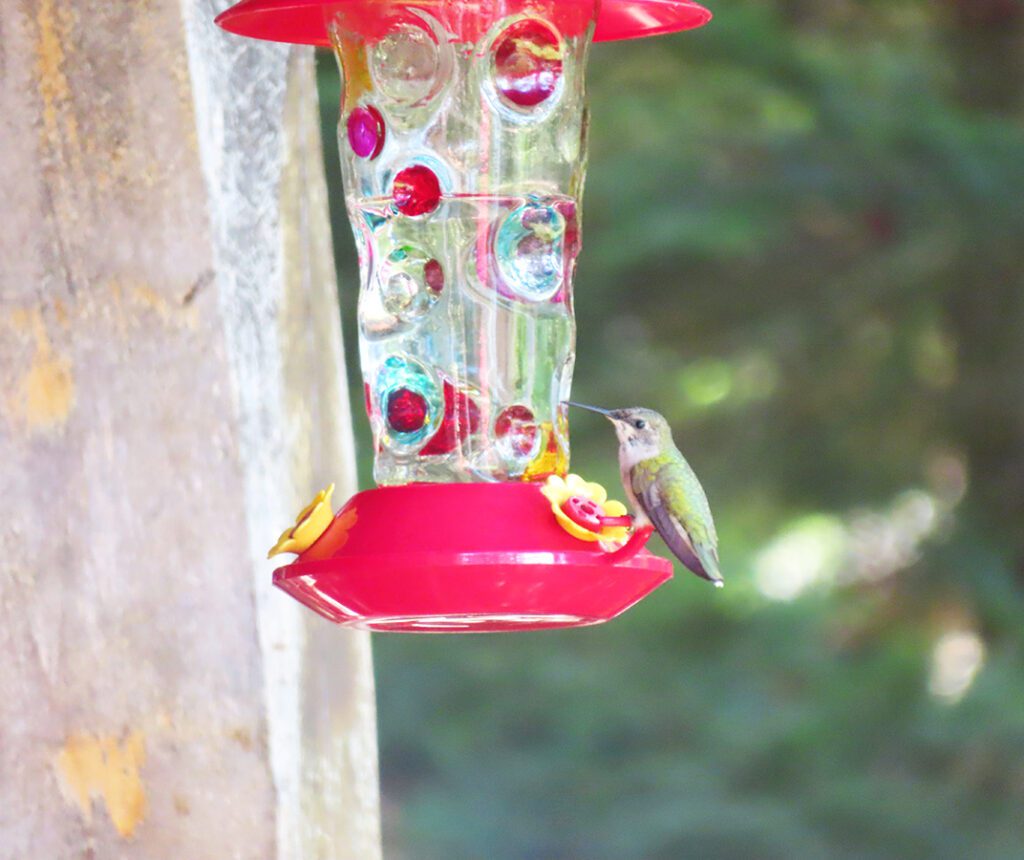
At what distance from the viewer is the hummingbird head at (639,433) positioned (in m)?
2.54

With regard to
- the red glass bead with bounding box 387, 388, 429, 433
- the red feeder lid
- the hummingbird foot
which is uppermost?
the red feeder lid

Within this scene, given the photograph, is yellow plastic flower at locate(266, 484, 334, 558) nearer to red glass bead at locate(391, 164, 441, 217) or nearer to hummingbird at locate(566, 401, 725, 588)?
hummingbird at locate(566, 401, 725, 588)

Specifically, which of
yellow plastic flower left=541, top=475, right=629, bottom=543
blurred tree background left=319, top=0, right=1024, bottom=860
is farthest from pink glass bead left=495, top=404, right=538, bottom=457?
blurred tree background left=319, top=0, right=1024, bottom=860

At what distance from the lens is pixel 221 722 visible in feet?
6.25

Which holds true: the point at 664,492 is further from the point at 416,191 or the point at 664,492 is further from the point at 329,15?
the point at 329,15

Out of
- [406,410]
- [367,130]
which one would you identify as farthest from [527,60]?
[406,410]

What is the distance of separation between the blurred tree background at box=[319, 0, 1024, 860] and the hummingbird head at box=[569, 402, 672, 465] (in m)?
3.13

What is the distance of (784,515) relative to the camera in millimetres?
6832

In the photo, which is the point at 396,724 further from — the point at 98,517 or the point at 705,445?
the point at 98,517

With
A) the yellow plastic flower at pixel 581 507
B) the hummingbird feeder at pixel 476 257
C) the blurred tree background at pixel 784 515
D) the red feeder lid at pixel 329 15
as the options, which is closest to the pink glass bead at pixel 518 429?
the hummingbird feeder at pixel 476 257

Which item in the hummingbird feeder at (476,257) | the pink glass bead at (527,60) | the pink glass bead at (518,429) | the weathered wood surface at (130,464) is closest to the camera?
the weathered wood surface at (130,464)

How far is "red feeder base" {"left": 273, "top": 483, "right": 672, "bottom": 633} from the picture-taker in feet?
6.25

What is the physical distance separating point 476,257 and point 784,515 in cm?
465

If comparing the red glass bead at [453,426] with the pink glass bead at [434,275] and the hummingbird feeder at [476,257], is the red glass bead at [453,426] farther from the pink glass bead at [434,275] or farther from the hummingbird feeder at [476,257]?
the pink glass bead at [434,275]
